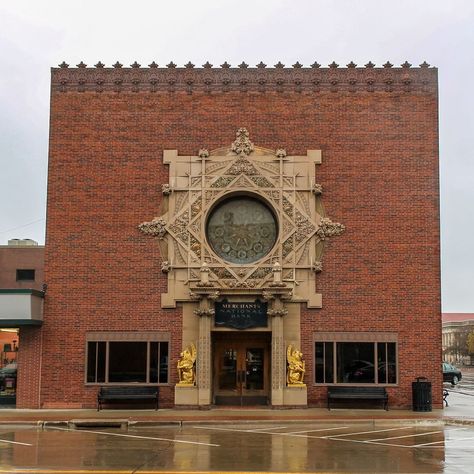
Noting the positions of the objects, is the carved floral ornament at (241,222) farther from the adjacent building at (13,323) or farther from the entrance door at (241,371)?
the adjacent building at (13,323)

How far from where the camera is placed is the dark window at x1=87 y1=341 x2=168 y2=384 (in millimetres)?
25938

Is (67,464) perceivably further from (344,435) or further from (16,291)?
(16,291)

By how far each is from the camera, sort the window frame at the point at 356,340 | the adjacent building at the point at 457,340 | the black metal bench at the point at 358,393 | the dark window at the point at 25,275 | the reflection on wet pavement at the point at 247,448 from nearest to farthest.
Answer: the reflection on wet pavement at the point at 247,448 → the black metal bench at the point at 358,393 → the window frame at the point at 356,340 → the dark window at the point at 25,275 → the adjacent building at the point at 457,340

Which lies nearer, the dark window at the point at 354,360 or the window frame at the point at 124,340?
the dark window at the point at 354,360

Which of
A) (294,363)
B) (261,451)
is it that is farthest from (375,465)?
(294,363)

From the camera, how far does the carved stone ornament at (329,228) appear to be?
→ 85.4ft

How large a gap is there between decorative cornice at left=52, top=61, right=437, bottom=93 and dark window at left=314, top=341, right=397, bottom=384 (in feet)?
29.1

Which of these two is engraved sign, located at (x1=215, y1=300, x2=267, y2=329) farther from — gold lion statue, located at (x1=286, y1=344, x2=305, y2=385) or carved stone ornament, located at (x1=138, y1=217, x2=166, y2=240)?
carved stone ornament, located at (x1=138, y1=217, x2=166, y2=240)

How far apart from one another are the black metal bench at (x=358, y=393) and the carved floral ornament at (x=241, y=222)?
344 centimetres

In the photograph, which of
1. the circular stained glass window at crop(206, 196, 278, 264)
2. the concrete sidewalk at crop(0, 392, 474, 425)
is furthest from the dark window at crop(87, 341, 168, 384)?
the circular stained glass window at crop(206, 196, 278, 264)

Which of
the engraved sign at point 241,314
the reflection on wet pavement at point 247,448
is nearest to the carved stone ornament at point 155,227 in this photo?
the engraved sign at point 241,314

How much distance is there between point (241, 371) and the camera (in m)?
26.2

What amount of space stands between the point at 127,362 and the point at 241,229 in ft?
19.7

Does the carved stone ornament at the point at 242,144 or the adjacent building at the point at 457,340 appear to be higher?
the carved stone ornament at the point at 242,144
